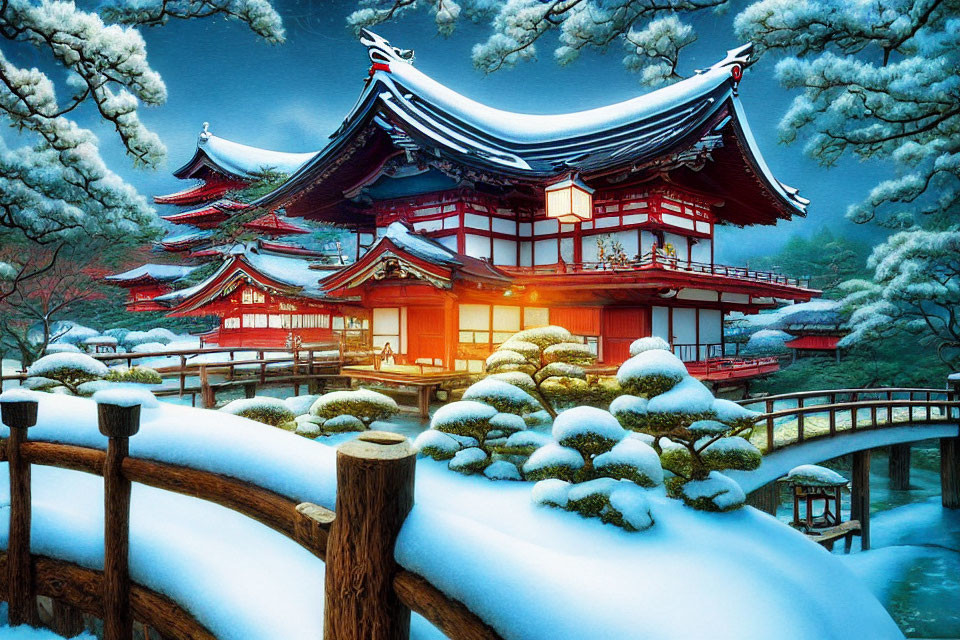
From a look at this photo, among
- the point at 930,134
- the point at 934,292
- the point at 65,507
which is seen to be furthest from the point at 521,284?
the point at 930,134

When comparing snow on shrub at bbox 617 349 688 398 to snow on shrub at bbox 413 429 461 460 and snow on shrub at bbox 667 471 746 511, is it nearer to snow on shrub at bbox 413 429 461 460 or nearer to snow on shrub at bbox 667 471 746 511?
snow on shrub at bbox 667 471 746 511

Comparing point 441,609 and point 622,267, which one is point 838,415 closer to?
point 622,267

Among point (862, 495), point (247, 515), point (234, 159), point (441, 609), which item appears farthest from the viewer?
point (234, 159)

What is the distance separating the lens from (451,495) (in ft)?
18.1

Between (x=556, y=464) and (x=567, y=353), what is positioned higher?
(x=567, y=353)

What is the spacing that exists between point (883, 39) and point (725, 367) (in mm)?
10480

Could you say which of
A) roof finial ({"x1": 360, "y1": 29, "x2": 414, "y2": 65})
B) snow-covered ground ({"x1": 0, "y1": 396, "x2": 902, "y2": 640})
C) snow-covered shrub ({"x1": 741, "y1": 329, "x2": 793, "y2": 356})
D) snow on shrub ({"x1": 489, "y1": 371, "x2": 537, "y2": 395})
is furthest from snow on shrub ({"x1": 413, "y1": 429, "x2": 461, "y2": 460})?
snow-covered shrub ({"x1": 741, "y1": 329, "x2": 793, "y2": 356})

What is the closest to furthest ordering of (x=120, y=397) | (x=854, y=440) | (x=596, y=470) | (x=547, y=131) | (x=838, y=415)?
1. (x=120, y=397)
2. (x=596, y=470)
3. (x=854, y=440)
4. (x=838, y=415)
5. (x=547, y=131)

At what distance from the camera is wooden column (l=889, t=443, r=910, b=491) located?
12.5 meters

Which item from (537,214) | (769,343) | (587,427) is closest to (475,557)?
(587,427)

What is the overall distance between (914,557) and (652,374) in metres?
7.96

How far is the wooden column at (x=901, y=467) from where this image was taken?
12.5 m

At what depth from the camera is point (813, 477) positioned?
8492 millimetres

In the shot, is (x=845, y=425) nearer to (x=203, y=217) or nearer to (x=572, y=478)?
(x=572, y=478)
